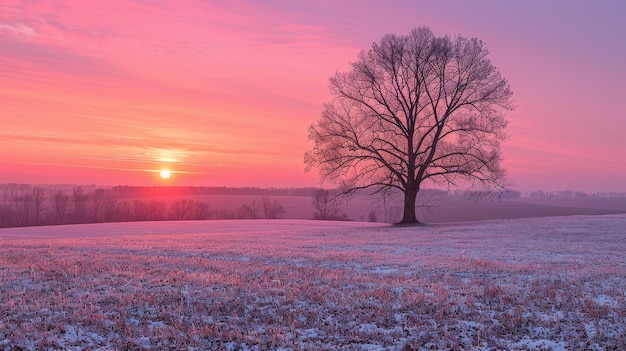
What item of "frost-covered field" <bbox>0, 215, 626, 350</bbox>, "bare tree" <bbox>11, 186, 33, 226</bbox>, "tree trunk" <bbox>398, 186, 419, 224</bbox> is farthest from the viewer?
"bare tree" <bbox>11, 186, 33, 226</bbox>

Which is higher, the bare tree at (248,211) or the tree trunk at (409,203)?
the tree trunk at (409,203)

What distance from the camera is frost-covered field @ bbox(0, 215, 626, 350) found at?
8.14 metres

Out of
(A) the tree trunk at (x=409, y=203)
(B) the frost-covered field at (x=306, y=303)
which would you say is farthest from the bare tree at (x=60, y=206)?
(B) the frost-covered field at (x=306, y=303)

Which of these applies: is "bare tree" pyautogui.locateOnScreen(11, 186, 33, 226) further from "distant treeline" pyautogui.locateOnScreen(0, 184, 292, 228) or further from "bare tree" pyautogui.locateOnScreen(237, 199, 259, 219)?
"bare tree" pyautogui.locateOnScreen(237, 199, 259, 219)

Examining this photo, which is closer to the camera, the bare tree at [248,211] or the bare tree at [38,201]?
the bare tree at [38,201]

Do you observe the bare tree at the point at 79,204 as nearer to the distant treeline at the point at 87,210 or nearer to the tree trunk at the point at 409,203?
the distant treeline at the point at 87,210

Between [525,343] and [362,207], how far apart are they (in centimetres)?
16142

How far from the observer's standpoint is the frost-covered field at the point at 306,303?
814 cm

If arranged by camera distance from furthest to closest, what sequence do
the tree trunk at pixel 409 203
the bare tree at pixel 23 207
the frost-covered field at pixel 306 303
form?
the bare tree at pixel 23 207 < the tree trunk at pixel 409 203 < the frost-covered field at pixel 306 303

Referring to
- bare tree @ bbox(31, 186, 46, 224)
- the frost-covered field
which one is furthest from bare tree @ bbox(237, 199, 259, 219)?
the frost-covered field

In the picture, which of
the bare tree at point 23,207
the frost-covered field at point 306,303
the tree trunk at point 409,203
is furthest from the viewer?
the bare tree at point 23,207

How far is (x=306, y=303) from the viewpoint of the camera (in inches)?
401

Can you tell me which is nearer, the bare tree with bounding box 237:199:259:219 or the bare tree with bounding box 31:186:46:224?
the bare tree with bounding box 31:186:46:224

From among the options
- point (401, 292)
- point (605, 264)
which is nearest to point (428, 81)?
point (605, 264)
